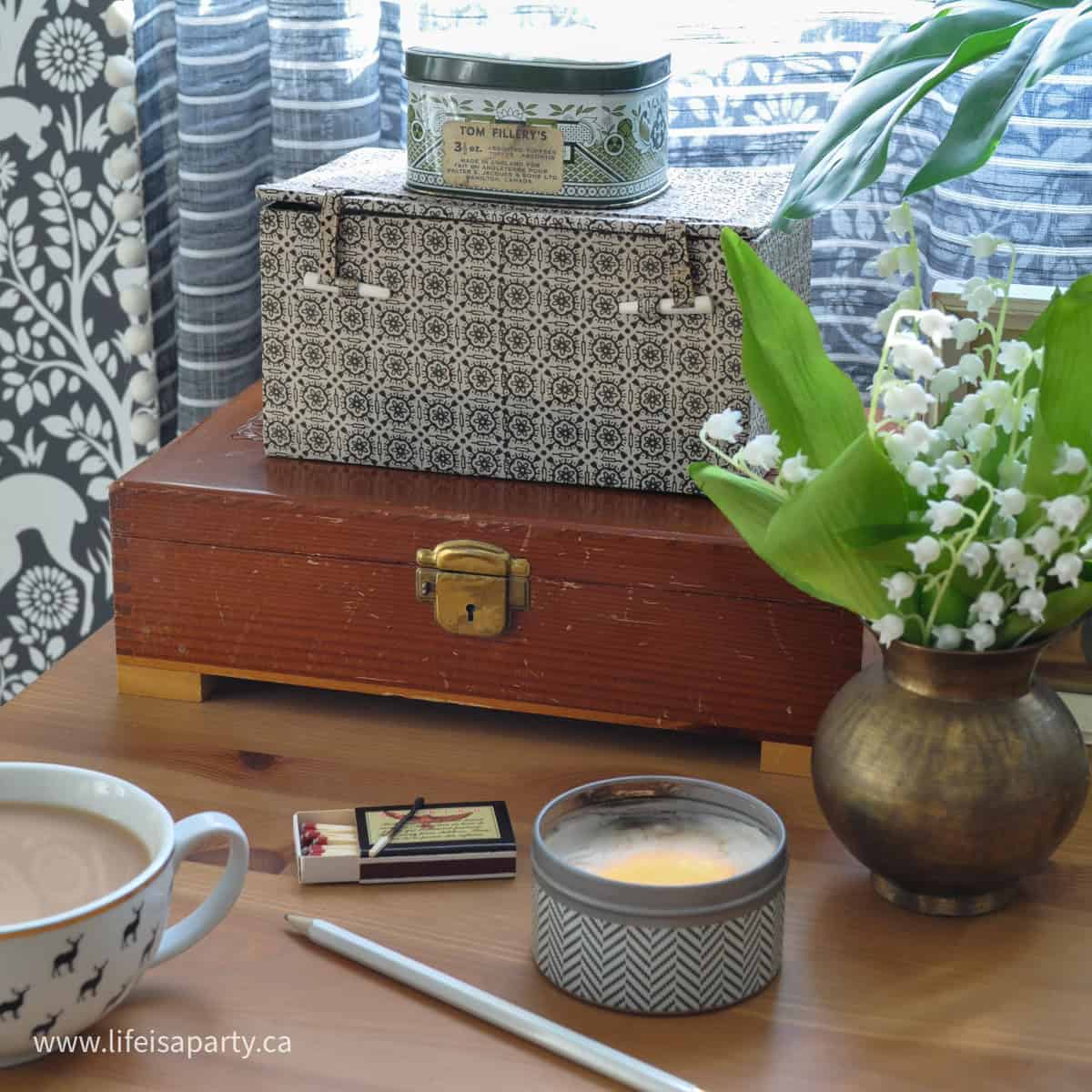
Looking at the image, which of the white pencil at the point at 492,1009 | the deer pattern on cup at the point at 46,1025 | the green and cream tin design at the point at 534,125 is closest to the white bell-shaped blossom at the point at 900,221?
the green and cream tin design at the point at 534,125

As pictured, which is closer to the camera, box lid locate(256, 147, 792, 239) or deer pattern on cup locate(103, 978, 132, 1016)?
deer pattern on cup locate(103, 978, 132, 1016)

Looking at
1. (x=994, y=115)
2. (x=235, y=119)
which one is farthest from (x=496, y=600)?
(x=235, y=119)

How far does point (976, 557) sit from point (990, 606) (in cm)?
2

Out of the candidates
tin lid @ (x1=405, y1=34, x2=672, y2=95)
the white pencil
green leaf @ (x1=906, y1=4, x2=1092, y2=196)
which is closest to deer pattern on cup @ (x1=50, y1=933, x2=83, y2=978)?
the white pencil

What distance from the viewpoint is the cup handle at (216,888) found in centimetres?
62

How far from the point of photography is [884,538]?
638mm

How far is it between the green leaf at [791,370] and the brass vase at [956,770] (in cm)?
10

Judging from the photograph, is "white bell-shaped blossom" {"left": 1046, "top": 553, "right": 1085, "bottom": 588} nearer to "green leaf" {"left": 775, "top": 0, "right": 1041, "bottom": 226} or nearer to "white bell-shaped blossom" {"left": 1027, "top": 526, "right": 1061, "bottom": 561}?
"white bell-shaped blossom" {"left": 1027, "top": 526, "right": 1061, "bottom": 561}

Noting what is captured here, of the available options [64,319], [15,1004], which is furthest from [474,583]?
[64,319]

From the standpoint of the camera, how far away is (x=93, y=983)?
57cm

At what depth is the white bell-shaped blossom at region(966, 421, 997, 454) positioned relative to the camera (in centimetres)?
64

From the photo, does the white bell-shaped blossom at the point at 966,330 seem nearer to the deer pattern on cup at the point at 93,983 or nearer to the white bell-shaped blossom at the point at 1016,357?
the white bell-shaped blossom at the point at 1016,357

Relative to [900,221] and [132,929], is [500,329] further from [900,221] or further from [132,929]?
[132,929]

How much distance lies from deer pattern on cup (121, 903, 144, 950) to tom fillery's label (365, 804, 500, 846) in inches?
6.4
